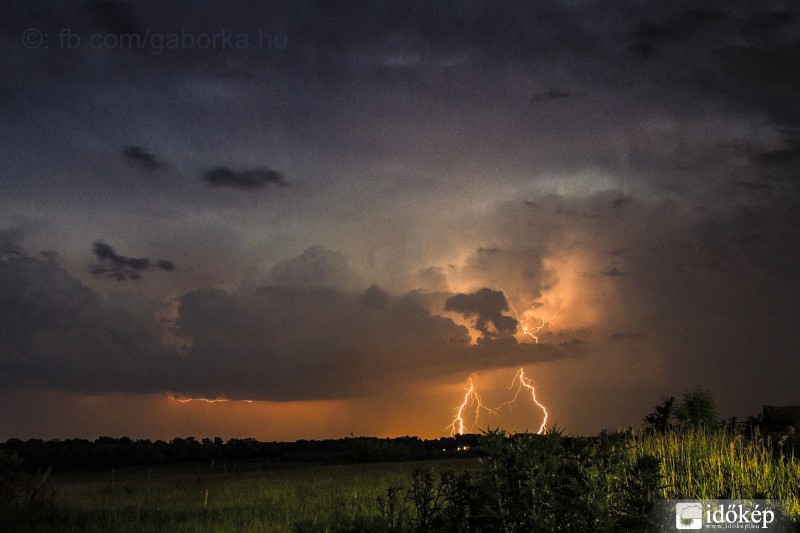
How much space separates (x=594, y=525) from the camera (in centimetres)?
835

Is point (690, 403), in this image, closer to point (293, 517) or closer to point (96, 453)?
point (293, 517)

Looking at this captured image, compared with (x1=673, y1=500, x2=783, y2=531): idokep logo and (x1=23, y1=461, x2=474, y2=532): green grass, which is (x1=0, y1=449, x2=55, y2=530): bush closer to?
(x1=23, y1=461, x2=474, y2=532): green grass

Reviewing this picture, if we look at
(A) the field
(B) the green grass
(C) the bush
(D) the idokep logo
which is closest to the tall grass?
(A) the field

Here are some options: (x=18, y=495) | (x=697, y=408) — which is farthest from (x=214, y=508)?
(x=697, y=408)

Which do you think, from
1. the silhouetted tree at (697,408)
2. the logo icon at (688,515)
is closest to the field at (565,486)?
the logo icon at (688,515)

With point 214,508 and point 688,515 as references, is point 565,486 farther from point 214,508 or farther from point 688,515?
point 214,508

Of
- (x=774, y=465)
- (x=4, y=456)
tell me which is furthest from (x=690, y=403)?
(x=4, y=456)

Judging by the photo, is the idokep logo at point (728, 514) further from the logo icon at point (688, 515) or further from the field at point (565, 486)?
the field at point (565, 486)

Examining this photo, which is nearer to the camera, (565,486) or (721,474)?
(565,486)

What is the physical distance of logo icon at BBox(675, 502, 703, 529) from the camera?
1158cm

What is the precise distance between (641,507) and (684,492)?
7.43m

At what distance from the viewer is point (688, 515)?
1193 centimetres

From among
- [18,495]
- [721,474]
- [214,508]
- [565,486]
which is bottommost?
[214,508]

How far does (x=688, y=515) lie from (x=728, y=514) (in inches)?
69.8
